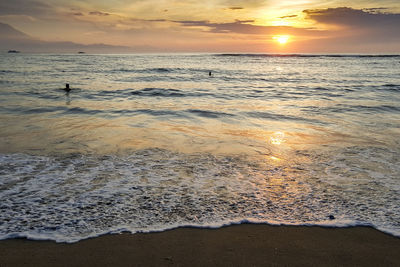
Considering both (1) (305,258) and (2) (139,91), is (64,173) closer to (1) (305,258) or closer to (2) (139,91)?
(1) (305,258)

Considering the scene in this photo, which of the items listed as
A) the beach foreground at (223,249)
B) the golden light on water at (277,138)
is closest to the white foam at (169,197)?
the beach foreground at (223,249)

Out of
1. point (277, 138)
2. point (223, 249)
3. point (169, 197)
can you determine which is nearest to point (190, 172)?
point (169, 197)

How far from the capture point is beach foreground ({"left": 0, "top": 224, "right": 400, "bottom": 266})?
3.38 meters

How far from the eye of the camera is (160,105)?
16.2m

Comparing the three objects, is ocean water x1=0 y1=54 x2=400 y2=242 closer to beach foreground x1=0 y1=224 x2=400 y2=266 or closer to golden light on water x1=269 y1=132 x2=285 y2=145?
golden light on water x1=269 y1=132 x2=285 y2=145

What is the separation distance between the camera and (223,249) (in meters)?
3.62

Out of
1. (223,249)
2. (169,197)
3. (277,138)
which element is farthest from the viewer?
(277,138)

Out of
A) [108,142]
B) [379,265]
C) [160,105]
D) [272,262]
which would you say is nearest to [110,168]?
[108,142]

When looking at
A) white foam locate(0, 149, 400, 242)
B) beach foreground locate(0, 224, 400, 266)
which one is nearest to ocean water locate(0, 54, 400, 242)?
white foam locate(0, 149, 400, 242)

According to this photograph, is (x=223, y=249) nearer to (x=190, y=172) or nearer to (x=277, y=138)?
(x=190, y=172)

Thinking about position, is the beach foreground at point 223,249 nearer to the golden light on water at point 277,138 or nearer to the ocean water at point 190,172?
the ocean water at point 190,172

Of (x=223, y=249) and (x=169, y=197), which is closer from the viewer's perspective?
(x=223, y=249)

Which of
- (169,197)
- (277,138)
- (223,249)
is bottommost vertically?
(223,249)

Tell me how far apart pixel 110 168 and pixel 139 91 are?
1680 cm
